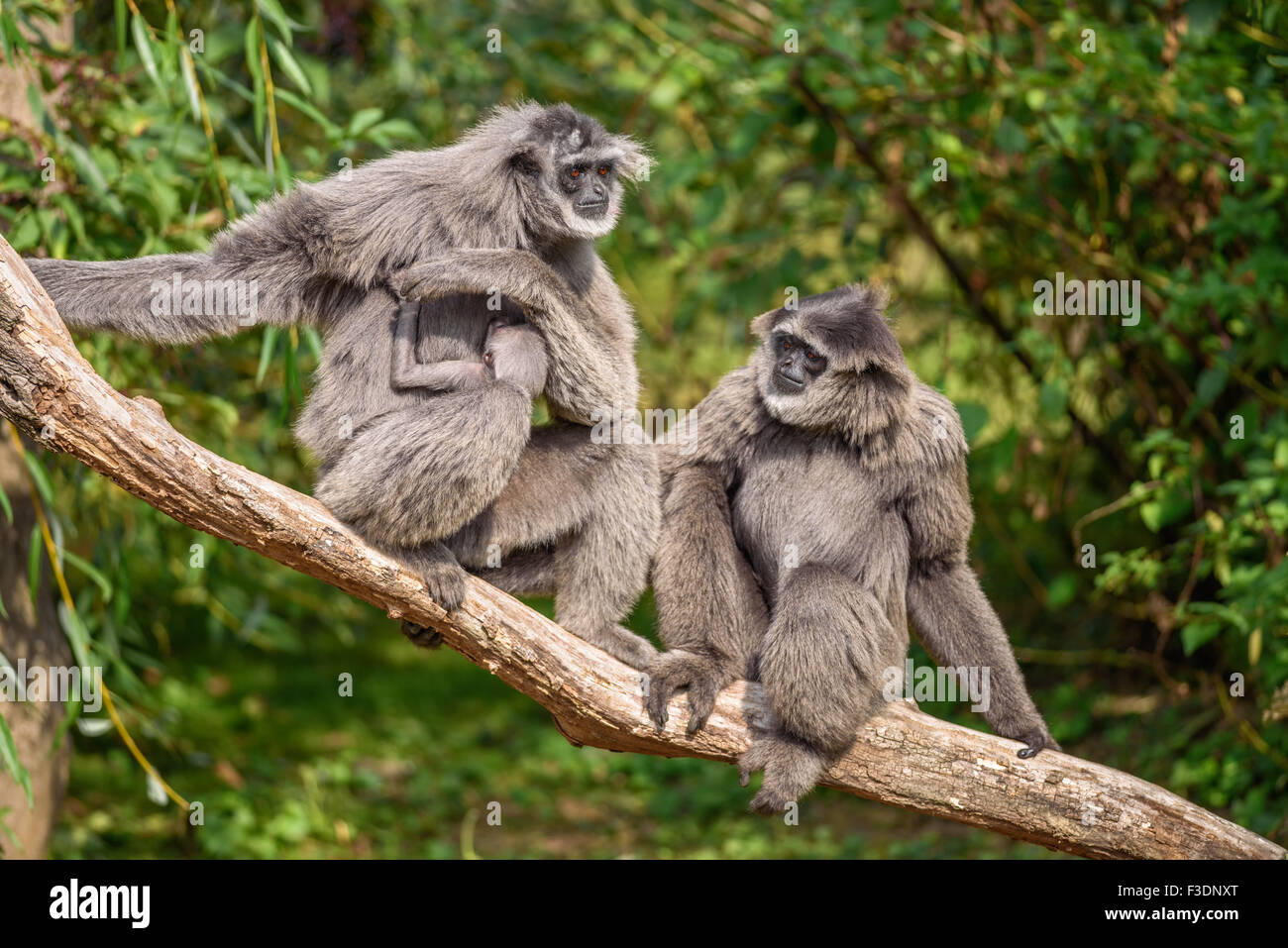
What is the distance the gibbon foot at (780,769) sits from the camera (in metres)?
4.67

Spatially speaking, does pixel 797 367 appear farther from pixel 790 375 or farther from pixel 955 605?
pixel 955 605

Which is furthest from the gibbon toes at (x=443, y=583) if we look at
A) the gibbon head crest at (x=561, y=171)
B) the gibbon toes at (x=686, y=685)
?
the gibbon head crest at (x=561, y=171)

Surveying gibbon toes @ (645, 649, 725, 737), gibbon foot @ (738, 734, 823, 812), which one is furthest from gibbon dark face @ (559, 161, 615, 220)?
gibbon foot @ (738, 734, 823, 812)

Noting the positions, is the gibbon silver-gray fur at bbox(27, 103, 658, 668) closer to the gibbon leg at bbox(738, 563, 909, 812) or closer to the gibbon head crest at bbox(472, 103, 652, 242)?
the gibbon head crest at bbox(472, 103, 652, 242)

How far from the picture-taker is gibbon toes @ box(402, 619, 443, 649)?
4934mm

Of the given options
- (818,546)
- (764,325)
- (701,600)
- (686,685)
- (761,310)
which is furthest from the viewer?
(761,310)

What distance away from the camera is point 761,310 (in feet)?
26.7

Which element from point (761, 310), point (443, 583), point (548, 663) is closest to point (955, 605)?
point (548, 663)

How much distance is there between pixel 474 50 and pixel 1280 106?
572cm

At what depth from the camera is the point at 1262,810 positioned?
675 cm

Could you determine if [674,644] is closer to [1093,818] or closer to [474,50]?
[1093,818]

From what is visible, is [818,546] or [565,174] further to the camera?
[818,546]

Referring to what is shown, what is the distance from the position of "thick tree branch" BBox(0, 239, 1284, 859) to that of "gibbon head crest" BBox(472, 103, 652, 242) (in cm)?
150

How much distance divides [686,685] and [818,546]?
870mm
